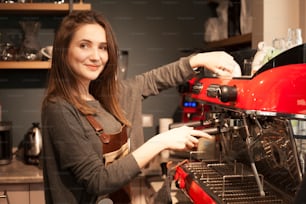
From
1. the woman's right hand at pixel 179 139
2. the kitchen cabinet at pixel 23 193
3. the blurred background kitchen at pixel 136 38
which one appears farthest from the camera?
the blurred background kitchen at pixel 136 38

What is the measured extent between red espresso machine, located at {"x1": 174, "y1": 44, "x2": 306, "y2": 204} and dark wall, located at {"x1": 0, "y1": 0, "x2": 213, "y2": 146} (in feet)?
1.84

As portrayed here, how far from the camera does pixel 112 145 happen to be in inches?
25.6

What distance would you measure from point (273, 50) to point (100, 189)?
0.34 m

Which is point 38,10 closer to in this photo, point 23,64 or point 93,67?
point 23,64

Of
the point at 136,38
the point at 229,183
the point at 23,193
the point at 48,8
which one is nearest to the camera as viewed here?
the point at 229,183

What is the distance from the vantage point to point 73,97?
25.3 inches

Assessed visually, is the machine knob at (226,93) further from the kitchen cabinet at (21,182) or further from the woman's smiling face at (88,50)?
the kitchen cabinet at (21,182)

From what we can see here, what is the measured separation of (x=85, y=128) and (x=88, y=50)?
0.37 ft

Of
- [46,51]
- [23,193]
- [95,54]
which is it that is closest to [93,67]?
[95,54]

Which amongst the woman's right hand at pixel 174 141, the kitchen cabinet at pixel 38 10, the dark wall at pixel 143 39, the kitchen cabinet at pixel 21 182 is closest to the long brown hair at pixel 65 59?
the woman's right hand at pixel 174 141

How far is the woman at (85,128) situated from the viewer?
2.00 ft

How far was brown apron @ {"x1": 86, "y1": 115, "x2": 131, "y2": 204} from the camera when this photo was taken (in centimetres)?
64

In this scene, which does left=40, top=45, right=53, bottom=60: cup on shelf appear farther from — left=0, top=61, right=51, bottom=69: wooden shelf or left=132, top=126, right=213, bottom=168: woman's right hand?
left=132, top=126, right=213, bottom=168: woman's right hand

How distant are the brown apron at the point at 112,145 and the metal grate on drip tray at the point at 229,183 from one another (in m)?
0.11
